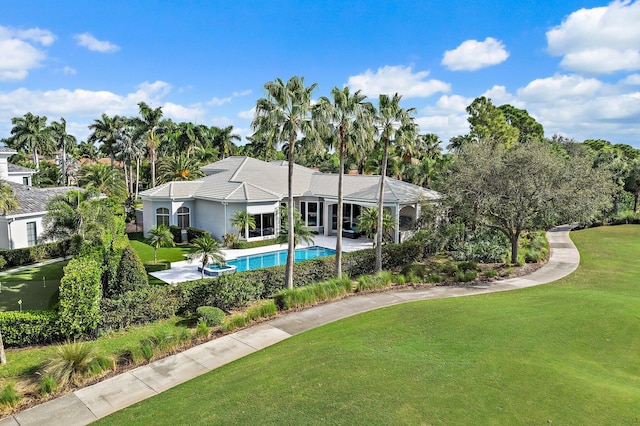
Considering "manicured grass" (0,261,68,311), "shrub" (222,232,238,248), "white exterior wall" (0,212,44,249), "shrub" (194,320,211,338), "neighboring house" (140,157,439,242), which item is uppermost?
"neighboring house" (140,157,439,242)

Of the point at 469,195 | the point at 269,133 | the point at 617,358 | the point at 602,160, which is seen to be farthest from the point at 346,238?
the point at 602,160

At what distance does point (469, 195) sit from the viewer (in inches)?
874

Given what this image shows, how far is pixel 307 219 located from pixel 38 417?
25148mm

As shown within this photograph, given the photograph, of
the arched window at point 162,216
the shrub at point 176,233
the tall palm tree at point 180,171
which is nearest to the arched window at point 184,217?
the arched window at point 162,216

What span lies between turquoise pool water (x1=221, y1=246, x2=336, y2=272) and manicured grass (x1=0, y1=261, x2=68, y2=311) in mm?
9089

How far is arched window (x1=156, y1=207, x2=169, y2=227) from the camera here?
3047 cm

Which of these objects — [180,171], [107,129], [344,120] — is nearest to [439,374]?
[344,120]

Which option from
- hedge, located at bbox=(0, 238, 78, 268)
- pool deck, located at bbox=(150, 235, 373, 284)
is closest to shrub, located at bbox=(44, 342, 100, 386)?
pool deck, located at bbox=(150, 235, 373, 284)

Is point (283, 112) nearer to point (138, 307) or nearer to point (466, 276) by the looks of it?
point (138, 307)

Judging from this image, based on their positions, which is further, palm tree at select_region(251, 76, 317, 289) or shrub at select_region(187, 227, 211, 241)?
shrub at select_region(187, 227, 211, 241)

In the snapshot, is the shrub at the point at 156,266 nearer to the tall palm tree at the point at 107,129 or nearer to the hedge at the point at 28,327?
the hedge at the point at 28,327

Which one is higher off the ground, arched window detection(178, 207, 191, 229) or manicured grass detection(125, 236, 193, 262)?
arched window detection(178, 207, 191, 229)

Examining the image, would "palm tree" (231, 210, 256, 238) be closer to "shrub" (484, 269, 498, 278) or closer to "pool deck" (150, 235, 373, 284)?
"pool deck" (150, 235, 373, 284)

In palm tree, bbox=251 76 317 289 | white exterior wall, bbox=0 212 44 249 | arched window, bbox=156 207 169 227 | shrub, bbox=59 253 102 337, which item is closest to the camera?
shrub, bbox=59 253 102 337
